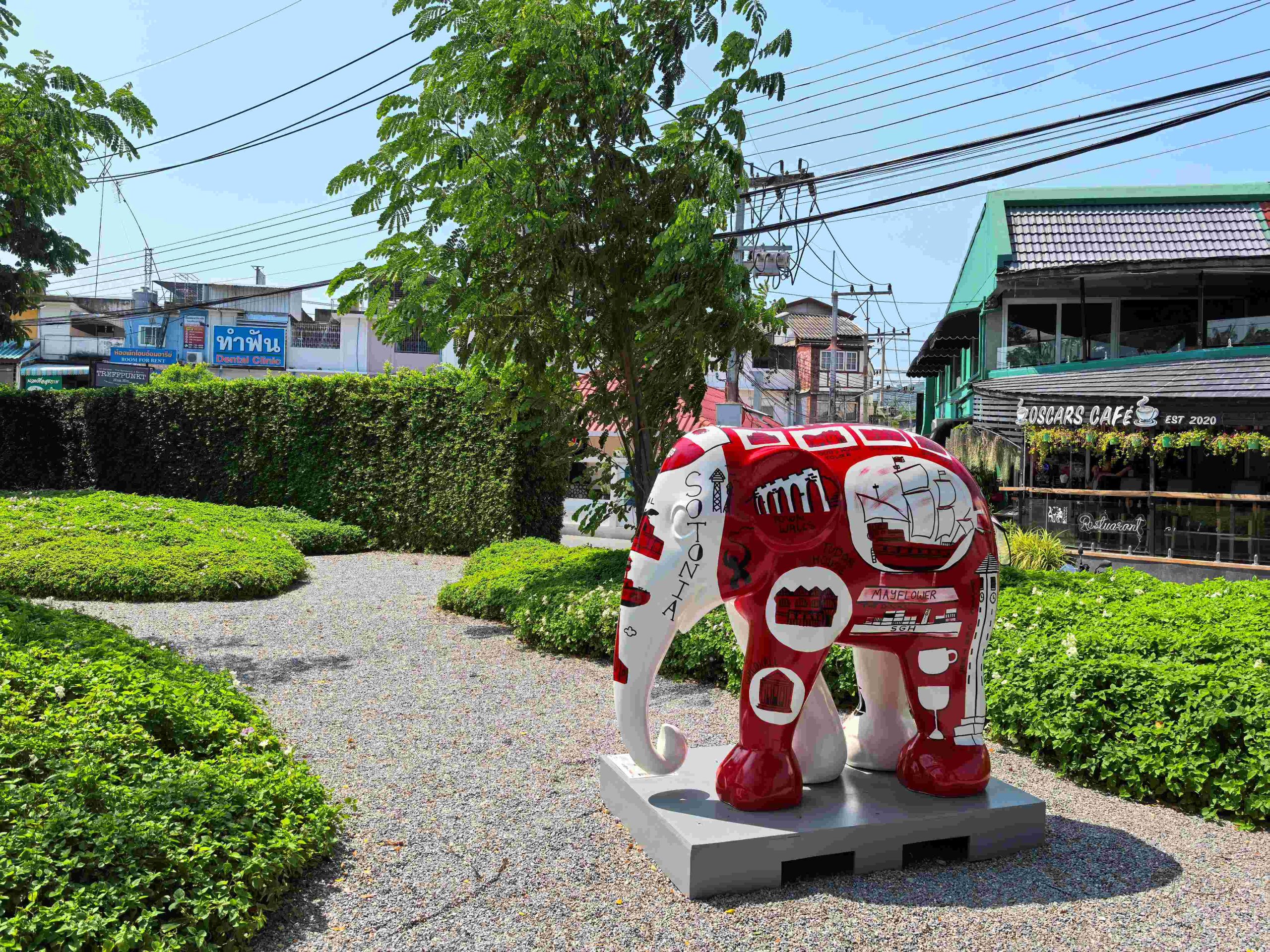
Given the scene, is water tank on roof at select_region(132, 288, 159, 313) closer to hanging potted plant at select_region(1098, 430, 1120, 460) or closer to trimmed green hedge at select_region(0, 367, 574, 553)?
trimmed green hedge at select_region(0, 367, 574, 553)

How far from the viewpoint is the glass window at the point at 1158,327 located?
18.4 m

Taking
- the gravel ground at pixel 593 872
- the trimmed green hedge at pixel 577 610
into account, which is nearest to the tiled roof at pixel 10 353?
the trimmed green hedge at pixel 577 610

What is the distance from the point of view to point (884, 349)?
37688 mm

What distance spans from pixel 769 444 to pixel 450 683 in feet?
13.6

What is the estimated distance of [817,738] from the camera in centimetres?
414

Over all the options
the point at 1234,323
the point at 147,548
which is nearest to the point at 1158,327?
the point at 1234,323

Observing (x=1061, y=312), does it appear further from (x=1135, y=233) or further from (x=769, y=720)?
(x=769, y=720)

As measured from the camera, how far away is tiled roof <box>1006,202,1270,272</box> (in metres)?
18.6

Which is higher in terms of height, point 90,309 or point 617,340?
point 90,309

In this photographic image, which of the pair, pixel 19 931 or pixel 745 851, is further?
pixel 745 851

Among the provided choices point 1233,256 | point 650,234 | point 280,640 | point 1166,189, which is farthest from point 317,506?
point 1166,189

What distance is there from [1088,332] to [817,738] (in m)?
18.6

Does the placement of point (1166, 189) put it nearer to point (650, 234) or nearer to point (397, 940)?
point (650, 234)

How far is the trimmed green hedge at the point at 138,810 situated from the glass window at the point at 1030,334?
18.9m
